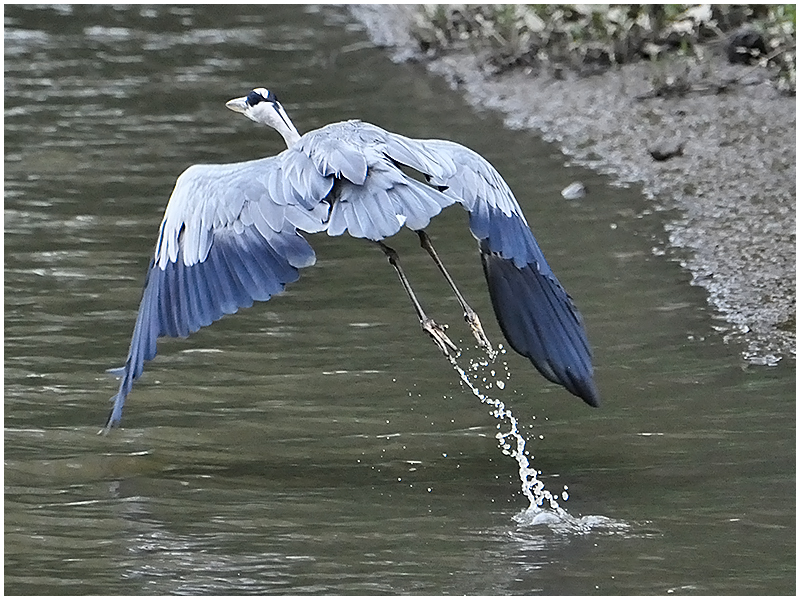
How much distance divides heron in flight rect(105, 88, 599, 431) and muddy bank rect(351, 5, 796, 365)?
4.62 feet

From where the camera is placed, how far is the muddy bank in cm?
709

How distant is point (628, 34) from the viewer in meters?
11.6

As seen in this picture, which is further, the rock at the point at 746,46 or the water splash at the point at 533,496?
the rock at the point at 746,46

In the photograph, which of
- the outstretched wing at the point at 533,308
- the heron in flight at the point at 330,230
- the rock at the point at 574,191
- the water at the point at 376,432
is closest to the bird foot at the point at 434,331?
the heron in flight at the point at 330,230

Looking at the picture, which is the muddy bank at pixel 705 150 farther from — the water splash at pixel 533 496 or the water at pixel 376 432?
the water splash at pixel 533 496

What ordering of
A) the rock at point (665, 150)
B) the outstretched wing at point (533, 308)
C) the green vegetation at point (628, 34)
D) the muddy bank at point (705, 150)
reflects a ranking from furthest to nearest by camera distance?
the green vegetation at point (628, 34) → the rock at point (665, 150) → the muddy bank at point (705, 150) → the outstretched wing at point (533, 308)

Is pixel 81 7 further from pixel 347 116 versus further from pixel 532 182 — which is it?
pixel 532 182

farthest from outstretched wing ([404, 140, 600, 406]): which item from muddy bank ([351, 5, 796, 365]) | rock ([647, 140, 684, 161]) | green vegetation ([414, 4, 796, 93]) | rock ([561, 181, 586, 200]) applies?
green vegetation ([414, 4, 796, 93])

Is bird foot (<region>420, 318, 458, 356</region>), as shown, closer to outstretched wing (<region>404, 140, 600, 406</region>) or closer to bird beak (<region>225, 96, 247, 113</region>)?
outstretched wing (<region>404, 140, 600, 406</region>)

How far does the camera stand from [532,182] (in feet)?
30.4

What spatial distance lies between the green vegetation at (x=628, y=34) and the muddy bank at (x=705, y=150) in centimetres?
14

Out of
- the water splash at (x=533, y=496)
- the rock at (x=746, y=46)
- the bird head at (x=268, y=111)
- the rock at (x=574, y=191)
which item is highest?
the bird head at (x=268, y=111)

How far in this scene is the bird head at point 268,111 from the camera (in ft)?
20.6

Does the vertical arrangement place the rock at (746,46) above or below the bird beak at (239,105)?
below
